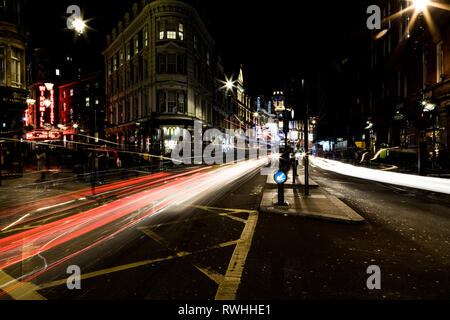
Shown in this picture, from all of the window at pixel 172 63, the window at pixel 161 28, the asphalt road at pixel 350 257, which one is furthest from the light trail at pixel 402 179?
the window at pixel 161 28

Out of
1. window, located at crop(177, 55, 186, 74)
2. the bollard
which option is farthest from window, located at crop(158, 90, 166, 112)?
the bollard

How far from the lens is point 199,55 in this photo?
130ft

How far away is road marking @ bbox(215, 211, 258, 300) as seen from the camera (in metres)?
3.00

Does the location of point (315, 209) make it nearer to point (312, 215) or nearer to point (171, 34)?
point (312, 215)

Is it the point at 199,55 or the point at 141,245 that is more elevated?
the point at 199,55

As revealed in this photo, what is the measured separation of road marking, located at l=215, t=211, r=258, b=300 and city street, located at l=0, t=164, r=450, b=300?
2 centimetres

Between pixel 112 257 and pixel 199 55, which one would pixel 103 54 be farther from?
pixel 112 257

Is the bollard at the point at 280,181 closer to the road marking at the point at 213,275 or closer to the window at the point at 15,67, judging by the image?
the road marking at the point at 213,275

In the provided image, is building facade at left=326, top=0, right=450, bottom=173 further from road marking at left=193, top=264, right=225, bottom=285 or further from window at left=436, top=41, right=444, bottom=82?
road marking at left=193, top=264, right=225, bottom=285

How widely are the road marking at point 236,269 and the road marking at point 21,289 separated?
211 centimetres

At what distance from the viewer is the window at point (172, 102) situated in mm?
34531

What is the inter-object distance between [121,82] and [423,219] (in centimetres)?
4554
